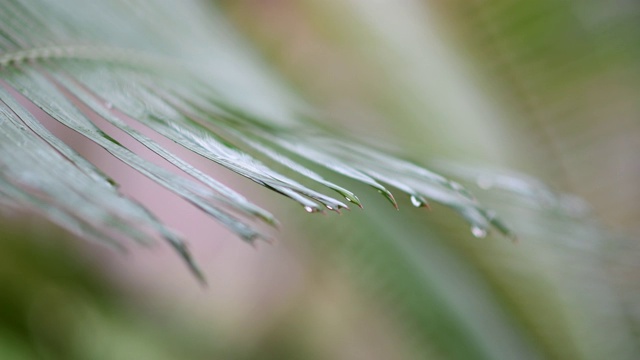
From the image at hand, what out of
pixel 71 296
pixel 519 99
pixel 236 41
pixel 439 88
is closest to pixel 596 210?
pixel 519 99

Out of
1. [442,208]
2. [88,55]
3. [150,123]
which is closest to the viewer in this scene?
→ [150,123]

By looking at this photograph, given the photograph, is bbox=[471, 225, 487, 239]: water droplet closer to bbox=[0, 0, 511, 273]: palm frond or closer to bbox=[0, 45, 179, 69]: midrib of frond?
bbox=[0, 0, 511, 273]: palm frond

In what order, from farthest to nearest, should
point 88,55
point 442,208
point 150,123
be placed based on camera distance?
point 442,208
point 88,55
point 150,123

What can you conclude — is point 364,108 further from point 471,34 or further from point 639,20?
point 639,20

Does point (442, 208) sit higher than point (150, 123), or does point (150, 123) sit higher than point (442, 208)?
point (442, 208)

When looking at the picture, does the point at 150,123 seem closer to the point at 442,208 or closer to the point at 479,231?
the point at 479,231

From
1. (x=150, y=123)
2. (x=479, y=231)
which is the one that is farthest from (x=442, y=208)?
(x=150, y=123)
